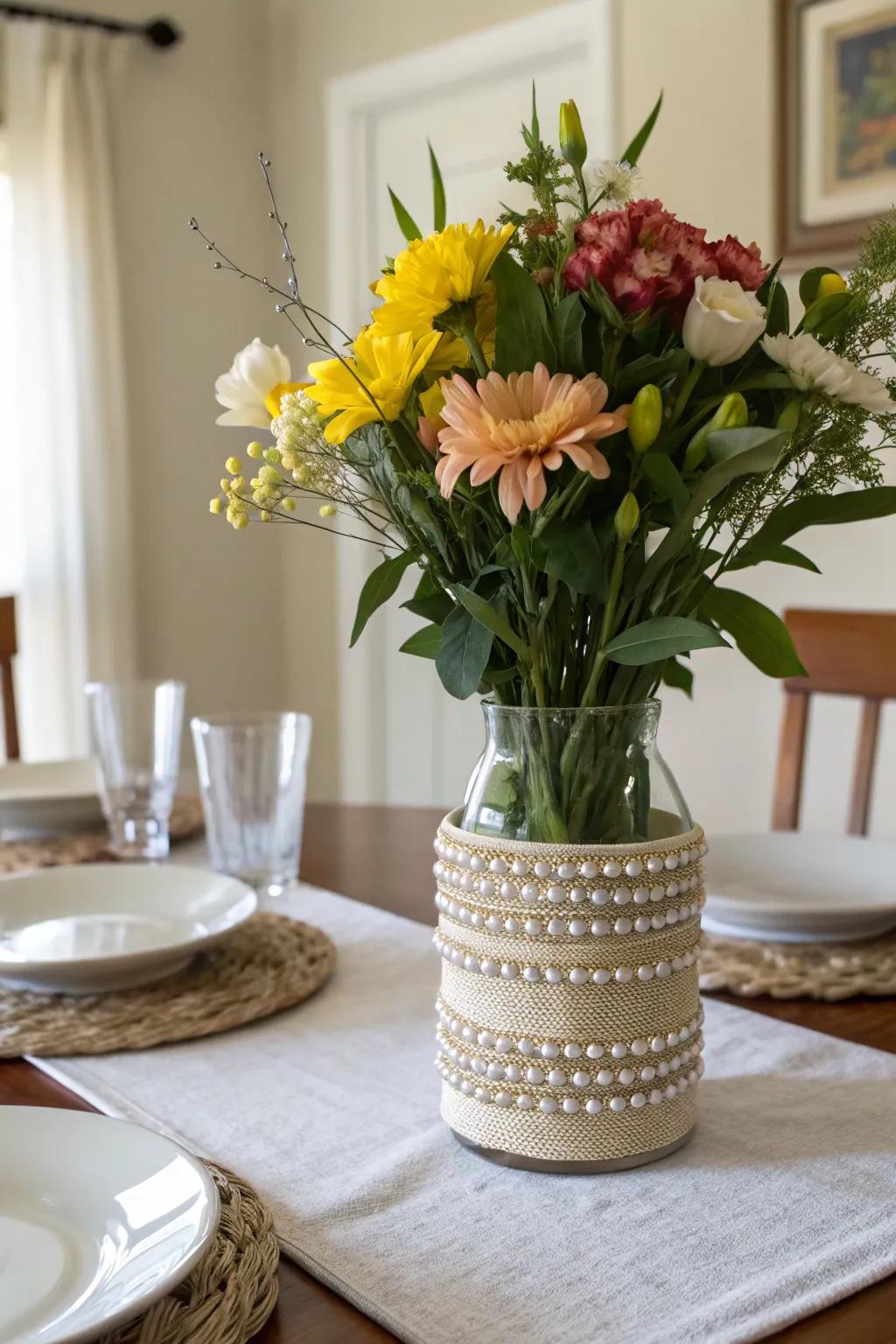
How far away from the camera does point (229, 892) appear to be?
1.16 metres

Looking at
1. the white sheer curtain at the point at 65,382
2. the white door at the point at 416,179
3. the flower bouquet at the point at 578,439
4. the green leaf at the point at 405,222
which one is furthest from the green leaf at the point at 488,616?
the white sheer curtain at the point at 65,382

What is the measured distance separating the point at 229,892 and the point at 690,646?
0.62 meters

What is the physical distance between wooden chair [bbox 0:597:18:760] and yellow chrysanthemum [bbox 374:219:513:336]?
1.44 meters

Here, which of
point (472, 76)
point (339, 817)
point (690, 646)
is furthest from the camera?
point (472, 76)

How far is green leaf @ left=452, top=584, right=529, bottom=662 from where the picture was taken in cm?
70

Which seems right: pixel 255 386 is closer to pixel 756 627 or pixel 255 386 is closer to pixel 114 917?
pixel 756 627

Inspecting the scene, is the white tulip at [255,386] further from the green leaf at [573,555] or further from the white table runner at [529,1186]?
the white table runner at [529,1186]

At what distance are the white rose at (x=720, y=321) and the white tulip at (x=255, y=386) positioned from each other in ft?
0.88

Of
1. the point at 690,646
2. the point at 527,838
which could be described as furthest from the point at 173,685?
the point at 690,646

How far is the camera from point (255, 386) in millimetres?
A: 820

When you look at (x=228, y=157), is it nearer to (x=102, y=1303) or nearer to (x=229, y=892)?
(x=229, y=892)

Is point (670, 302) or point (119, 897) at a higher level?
Result: point (670, 302)

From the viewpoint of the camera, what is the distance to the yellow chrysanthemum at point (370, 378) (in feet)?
2.28

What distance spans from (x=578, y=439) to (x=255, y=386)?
265mm
